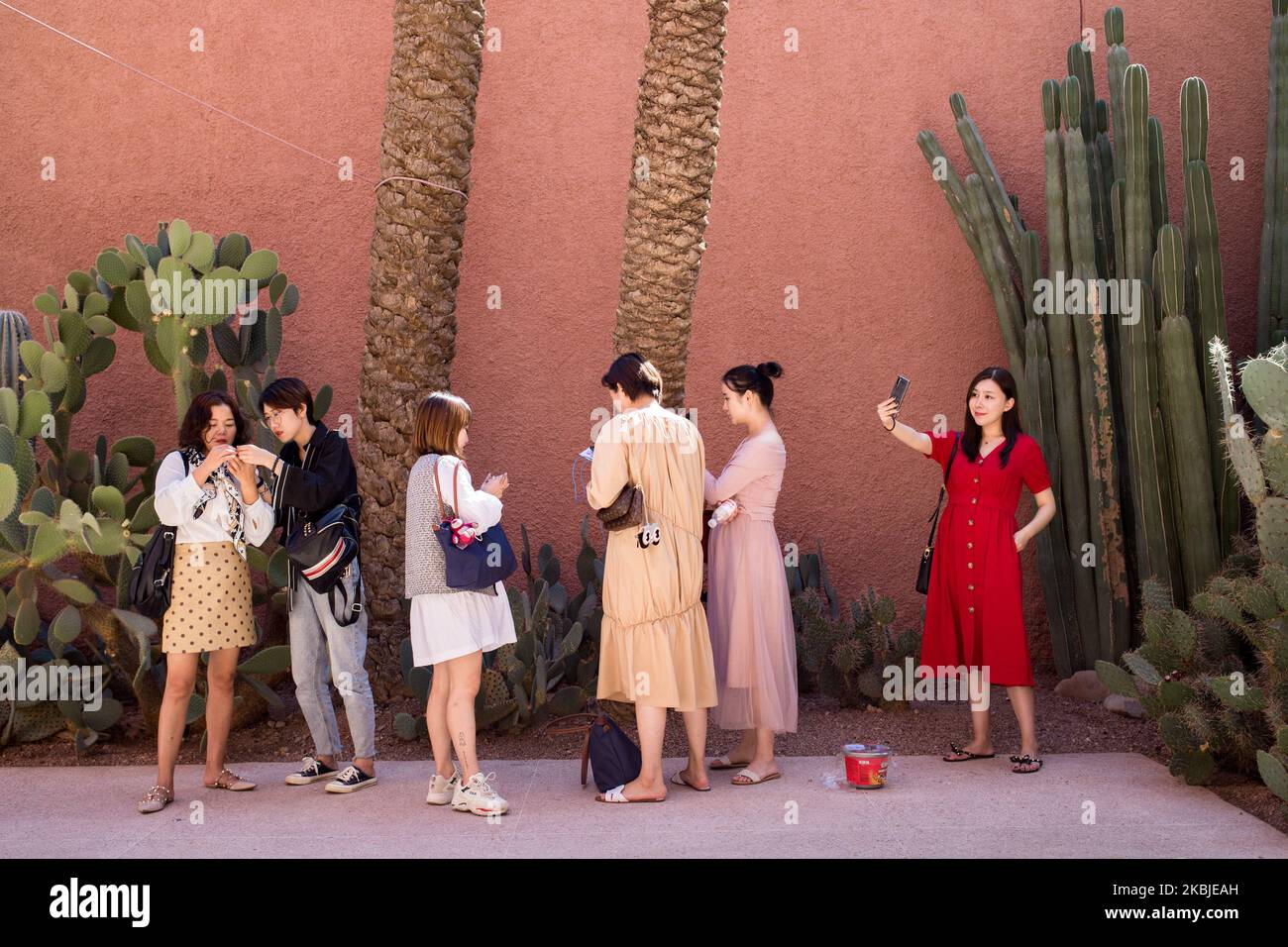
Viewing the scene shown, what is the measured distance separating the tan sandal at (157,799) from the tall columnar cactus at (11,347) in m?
2.20

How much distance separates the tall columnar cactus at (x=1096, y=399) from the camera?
22.3 feet

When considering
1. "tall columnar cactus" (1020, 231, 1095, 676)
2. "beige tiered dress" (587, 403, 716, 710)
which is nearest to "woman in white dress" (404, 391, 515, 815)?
"beige tiered dress" (587, 403, 716, 710)

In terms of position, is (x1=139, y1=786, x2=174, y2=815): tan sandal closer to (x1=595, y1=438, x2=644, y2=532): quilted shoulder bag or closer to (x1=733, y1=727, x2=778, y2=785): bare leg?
(x1=595, y1=438, x2=644, y2=532): quilted shoulder bag

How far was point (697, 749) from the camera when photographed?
5.39 metres

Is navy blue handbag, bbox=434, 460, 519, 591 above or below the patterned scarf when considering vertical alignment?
below

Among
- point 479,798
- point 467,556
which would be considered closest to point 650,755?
point 479,798

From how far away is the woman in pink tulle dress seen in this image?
18.1ft

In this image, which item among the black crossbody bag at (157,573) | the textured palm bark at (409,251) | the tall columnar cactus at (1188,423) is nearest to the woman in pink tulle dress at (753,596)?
the textured palm bark at (409,251)

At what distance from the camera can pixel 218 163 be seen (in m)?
7.80

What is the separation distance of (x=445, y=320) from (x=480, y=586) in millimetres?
1988

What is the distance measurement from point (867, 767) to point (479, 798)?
5.34 feet

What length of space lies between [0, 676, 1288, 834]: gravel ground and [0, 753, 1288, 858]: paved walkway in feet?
1.06
